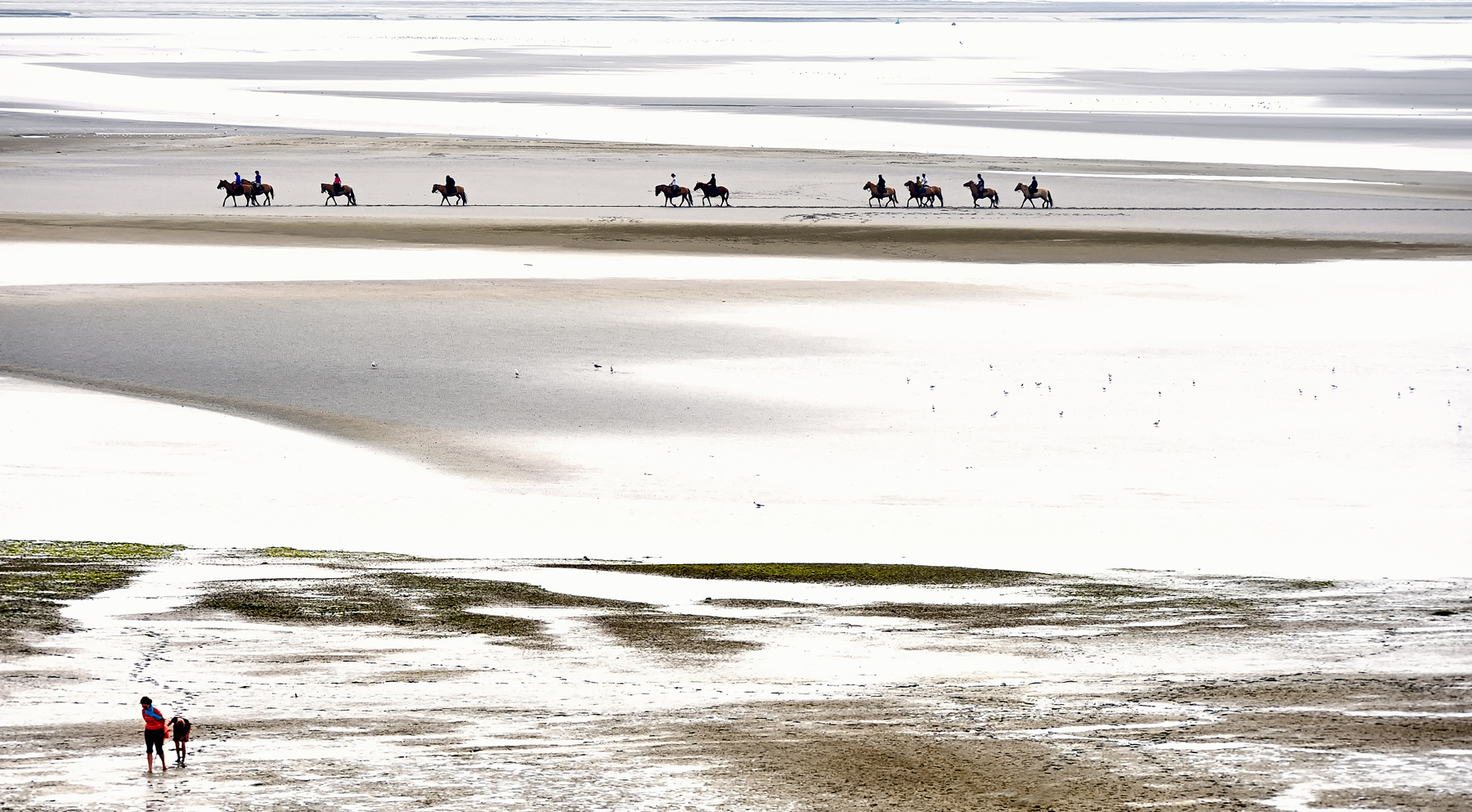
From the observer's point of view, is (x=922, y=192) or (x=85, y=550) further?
(x=922, y=192)

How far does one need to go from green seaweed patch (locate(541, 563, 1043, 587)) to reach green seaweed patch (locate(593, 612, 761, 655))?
69.2 inches

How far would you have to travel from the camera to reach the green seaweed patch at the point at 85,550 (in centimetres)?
1788

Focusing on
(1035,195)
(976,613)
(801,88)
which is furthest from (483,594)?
(801,88)

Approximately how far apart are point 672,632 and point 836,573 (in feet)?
9.58

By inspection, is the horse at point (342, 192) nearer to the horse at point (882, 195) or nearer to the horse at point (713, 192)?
the horse at point (713, 192)

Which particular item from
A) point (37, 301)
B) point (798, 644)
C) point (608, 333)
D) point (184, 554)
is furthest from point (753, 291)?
point (798, 644)

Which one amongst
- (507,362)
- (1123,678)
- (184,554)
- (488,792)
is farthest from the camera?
(507,362)

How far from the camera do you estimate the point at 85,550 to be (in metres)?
18.2

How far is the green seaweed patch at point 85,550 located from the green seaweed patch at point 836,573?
391 cm

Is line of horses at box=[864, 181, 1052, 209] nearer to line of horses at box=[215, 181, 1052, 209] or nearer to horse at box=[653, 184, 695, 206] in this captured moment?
line of horses at box=[215, 181, 1052, 209]

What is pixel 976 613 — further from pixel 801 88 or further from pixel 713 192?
pixel 801 88

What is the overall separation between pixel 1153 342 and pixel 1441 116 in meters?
48.6

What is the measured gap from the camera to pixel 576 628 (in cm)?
1550

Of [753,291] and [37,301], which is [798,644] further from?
[37,301]
